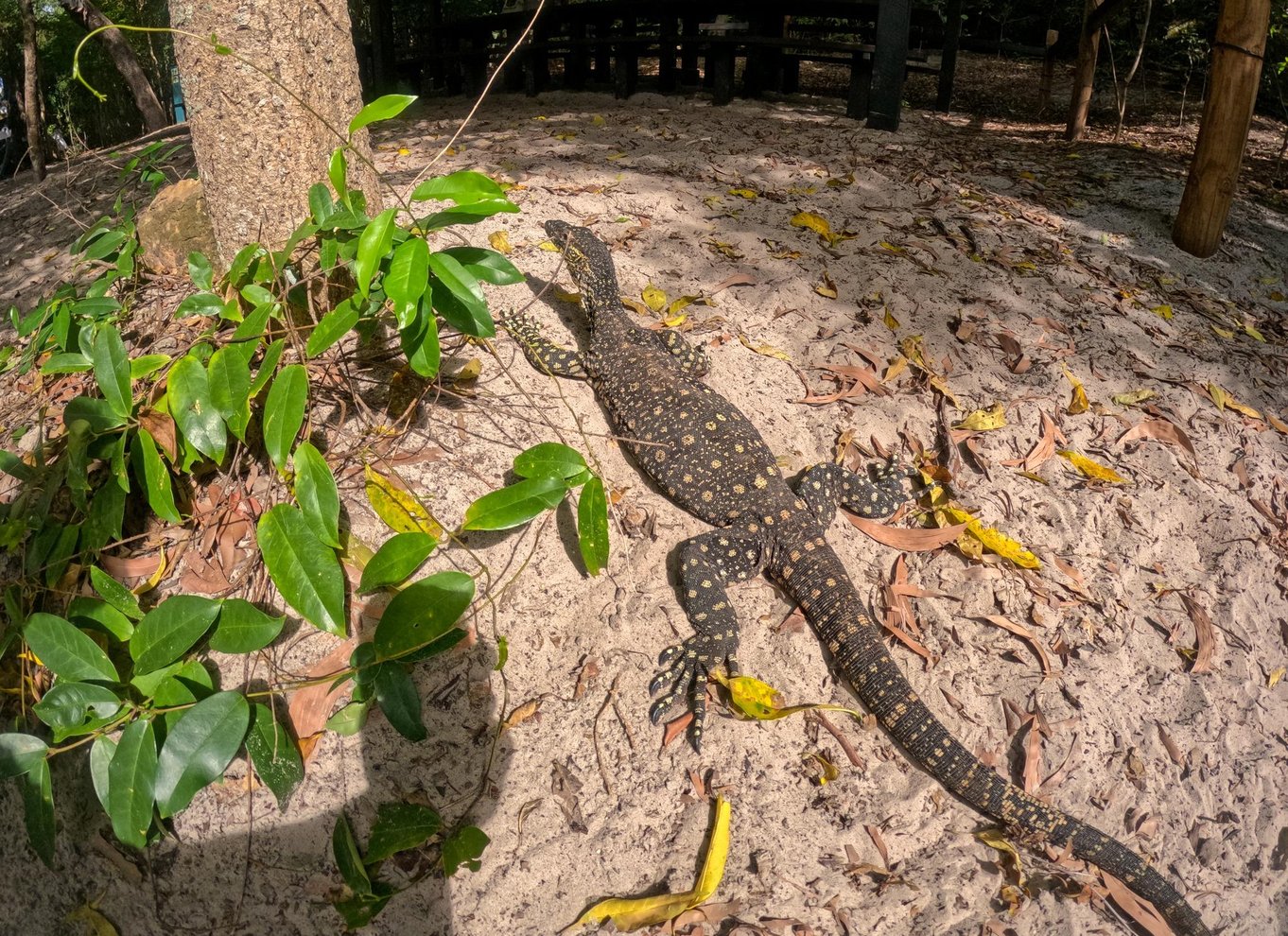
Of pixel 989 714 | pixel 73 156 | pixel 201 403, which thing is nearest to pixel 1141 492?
pixel 989 714

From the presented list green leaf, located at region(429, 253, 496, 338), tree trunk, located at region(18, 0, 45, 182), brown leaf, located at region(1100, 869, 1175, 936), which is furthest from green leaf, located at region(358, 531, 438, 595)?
tree trunk, located at region(18, 0, 45, 182)

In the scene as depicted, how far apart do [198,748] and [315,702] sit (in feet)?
1.76

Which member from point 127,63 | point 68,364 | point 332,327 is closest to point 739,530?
point 332,327

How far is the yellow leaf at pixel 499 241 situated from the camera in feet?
15.8

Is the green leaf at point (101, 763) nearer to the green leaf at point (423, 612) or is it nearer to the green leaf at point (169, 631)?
the green leaf at point (169, 631)

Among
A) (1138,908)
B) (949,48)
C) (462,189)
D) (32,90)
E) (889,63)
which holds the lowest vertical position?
(1138,908)

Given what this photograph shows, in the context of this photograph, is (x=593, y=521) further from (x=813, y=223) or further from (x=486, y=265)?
(x=813, y=223)

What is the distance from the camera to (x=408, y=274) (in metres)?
2.42

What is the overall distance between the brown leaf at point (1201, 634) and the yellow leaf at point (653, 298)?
11.4ft

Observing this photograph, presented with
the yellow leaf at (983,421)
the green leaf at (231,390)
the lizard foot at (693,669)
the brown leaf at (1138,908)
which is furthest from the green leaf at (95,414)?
the brown leaf at (1138,908)

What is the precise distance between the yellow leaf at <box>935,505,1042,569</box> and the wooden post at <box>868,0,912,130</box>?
6.09m

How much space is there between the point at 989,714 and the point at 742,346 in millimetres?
2552

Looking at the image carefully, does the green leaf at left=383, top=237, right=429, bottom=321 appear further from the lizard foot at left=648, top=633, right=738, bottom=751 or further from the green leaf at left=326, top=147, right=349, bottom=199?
the lizard foot at left=648, top=633, right=738, bottom=751

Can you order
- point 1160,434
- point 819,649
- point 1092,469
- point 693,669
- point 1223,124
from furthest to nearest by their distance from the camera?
point 1223,124, point 1160,434, point 1092,469, point 819,649, point 693,669
